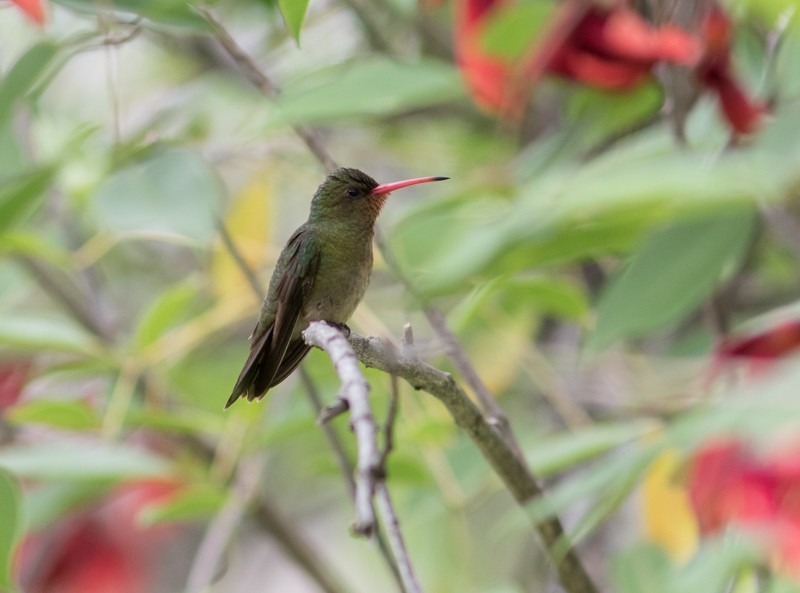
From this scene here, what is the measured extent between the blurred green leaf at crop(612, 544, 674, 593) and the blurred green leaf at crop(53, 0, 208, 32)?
0.74 meters

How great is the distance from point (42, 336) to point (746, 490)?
34.4 inches

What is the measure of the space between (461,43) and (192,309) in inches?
41.0

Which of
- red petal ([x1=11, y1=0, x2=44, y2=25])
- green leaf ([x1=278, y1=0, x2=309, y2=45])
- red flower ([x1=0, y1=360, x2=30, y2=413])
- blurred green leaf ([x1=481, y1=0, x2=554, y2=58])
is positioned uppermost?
red petal ([x1=11, y1=0, x2=44, y2=25])

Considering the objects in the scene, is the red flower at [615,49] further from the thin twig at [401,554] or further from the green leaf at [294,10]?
the thin twig at [401,554]

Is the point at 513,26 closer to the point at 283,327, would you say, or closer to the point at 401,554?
the point at 283,327

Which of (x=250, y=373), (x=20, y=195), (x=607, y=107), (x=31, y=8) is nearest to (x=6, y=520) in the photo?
(x=250, y=373)

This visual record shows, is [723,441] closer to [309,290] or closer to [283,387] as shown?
[309,290]

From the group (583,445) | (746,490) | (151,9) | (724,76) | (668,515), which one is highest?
(151,9)

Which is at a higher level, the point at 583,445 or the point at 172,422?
the point at 172,422

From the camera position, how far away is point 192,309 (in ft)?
7.64

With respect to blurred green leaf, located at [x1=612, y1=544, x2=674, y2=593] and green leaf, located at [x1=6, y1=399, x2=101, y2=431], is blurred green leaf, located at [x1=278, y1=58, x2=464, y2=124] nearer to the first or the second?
green leaf, located at [x1=6, y1=399, x2=101, y2=431]

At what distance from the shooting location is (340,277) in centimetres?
122

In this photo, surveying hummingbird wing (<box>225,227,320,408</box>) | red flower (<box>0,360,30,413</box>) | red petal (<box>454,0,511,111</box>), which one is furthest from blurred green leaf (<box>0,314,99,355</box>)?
red petal (<box>454,0,511,111</box>)

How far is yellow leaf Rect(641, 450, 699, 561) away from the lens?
4.63ft
